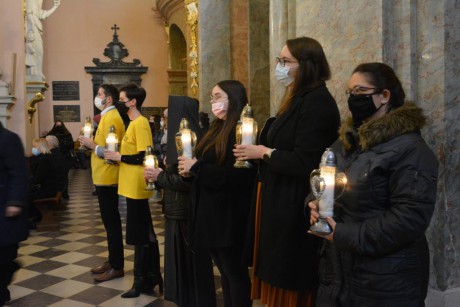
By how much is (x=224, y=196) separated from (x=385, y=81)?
1.24 meters

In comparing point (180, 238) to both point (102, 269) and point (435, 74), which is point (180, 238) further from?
point (435, 74)

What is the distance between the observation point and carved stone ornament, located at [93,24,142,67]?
1827 cm

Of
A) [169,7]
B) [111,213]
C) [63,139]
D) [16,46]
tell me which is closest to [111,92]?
[111,213]

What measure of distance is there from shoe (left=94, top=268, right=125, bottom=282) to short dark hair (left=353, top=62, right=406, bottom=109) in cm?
335

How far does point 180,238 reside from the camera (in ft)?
10.9

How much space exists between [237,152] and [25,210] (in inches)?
54.6

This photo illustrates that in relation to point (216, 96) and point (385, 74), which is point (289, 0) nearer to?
point (216, 96)

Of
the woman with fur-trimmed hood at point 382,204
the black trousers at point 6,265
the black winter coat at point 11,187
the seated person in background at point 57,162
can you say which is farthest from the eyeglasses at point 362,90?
the seated person in background at point 57,162

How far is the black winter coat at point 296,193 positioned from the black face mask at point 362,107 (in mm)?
262

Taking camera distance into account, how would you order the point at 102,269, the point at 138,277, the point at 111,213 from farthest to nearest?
the point at 102,269 → the point at 111,213 → the point at 138,277

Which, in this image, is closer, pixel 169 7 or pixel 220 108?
pixel 220 108

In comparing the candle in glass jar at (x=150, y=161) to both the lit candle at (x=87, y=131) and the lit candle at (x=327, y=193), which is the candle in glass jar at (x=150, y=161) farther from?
the lit candle at (x=327, y=193)

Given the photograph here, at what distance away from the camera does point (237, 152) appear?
2.61m

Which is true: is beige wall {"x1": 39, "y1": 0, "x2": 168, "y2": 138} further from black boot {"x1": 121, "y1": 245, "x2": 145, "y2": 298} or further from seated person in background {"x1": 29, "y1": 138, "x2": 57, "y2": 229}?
black boot {"x1": 121, "y1": 245, "x2": 145, "y2": 298}
